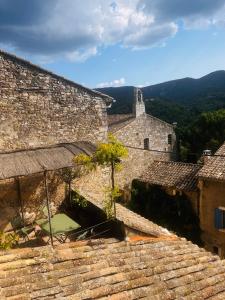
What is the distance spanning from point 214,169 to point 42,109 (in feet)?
30.6

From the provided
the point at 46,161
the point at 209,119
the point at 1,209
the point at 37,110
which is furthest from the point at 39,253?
the point at 209,119

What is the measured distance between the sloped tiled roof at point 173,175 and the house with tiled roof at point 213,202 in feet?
2.89

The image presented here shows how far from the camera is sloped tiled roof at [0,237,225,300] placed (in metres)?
5.58

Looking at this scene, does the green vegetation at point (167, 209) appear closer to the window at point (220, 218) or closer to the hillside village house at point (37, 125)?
the window at point (220, 218)

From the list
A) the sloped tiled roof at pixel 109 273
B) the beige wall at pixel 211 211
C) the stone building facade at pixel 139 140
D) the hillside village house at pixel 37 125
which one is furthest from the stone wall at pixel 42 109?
the stone building facade at pixel 139 140

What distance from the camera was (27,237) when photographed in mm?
9109

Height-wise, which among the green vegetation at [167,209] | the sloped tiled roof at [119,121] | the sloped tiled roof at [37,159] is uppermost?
the sloped tiled roof at [119,121]

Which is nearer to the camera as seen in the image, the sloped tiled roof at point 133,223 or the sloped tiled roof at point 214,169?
the sloped tiled roof at point 133,223

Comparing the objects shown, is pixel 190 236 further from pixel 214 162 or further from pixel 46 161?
pixel 46 161

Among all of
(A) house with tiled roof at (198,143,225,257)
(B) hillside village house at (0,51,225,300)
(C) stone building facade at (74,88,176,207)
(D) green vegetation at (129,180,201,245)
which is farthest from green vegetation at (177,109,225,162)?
(B) hillside village house at (0,51,225,300)

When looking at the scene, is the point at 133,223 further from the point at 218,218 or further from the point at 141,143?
the point at 141,143

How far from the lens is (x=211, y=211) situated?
51.8 feet

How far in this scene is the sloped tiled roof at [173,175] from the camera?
17.5 m

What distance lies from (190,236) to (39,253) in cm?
1182
